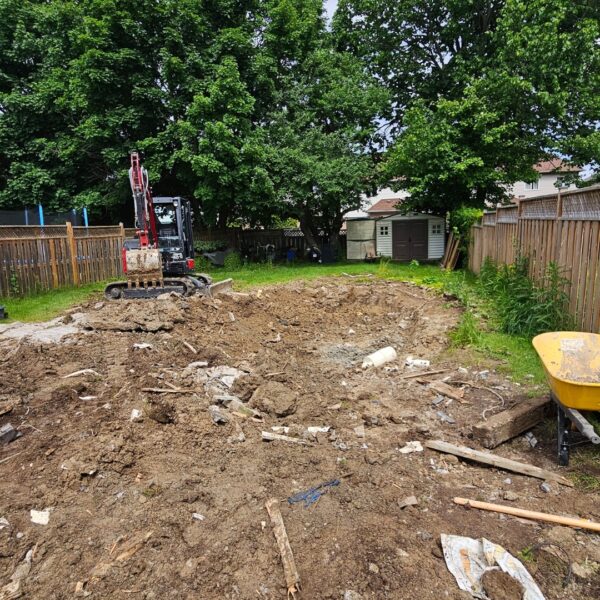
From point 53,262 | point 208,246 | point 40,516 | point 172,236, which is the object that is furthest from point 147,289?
point 208,246

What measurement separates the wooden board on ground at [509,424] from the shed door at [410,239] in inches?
669

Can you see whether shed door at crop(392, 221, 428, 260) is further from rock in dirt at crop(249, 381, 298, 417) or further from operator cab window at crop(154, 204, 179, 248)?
rock in dirt at crop(249, 381, 298, 417)

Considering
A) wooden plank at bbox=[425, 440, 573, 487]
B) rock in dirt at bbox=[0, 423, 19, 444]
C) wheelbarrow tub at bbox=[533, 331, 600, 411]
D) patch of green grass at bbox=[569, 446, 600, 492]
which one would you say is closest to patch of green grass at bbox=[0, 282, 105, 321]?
rock in dirt at bbox=[0, 423, 19, 444]

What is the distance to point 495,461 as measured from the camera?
3453 mm

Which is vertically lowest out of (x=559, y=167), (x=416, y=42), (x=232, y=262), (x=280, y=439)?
(x=280, y=439)

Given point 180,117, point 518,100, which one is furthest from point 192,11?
point 518,100

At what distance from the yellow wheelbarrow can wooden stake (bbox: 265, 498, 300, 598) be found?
2.25 m

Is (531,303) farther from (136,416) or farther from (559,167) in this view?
(559,167)

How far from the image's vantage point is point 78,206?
1725 centimetres

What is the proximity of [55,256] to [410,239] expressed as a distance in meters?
14.8

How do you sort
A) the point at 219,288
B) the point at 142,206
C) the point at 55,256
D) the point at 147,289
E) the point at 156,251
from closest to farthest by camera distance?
the point at 142,206, the point at 156,251, the point at 147,289, the point at 219,288, the point at 55,256

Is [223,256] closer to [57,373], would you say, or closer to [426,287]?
[426,287]

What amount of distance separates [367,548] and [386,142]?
828 inches

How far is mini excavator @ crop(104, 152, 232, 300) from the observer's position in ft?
33.6
